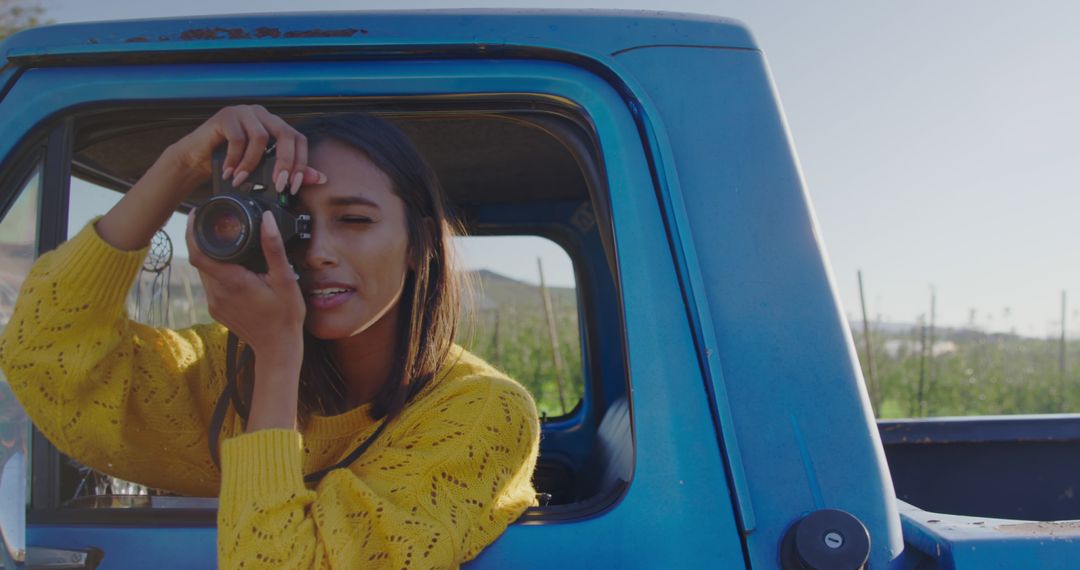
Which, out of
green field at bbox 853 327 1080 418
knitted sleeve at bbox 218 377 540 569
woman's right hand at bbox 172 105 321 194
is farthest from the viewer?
green field at bbox 853 327 1080 418

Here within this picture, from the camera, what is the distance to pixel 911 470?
101 inches

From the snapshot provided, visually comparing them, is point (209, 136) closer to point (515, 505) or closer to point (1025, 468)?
point (515, 505)

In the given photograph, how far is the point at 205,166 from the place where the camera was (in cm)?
133

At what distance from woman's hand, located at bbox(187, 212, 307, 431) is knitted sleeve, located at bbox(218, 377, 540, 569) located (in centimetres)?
5

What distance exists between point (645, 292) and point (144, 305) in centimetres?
121

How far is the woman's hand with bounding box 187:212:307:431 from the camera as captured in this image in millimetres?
1183

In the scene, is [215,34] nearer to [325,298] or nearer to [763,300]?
[325,298]

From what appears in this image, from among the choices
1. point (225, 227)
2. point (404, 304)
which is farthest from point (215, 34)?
point (404, 304)

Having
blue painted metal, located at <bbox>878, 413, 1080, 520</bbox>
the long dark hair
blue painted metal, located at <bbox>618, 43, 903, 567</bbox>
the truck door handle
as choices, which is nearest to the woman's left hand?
the long dark hair

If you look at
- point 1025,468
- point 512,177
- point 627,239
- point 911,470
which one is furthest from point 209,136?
point 1025,468

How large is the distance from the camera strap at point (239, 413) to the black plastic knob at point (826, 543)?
0.64 metres

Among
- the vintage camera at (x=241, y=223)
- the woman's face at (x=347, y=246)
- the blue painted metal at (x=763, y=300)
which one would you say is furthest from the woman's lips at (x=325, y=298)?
the blue painted metal at (x=763, y=300)

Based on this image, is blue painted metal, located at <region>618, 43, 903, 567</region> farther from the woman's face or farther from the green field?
the green field

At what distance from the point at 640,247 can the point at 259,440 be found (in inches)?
23.5
